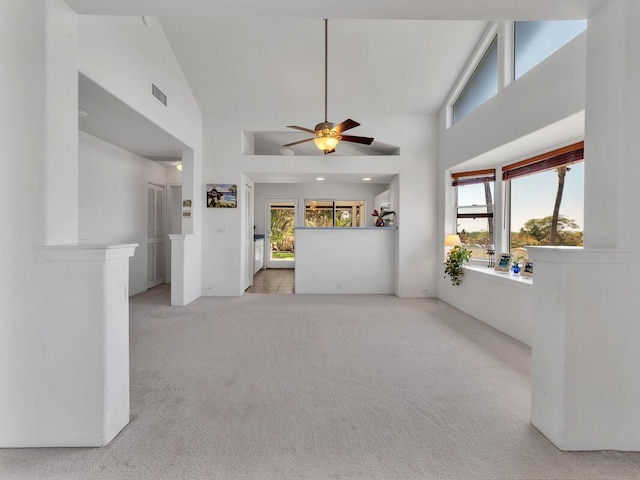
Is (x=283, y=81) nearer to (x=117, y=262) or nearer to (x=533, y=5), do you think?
(x=533, y=5)

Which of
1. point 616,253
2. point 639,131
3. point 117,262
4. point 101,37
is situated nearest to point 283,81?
point 101,37

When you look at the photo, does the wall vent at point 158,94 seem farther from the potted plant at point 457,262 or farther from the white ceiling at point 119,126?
the potted plant at point 457,262

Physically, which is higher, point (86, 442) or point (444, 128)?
point (444, 128)

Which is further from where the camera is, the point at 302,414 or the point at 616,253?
the point at 302,414

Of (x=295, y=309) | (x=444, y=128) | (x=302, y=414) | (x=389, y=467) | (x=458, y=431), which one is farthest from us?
(x=444, y=128)

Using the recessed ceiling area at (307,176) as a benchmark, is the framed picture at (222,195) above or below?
below

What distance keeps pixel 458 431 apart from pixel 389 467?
0.50m

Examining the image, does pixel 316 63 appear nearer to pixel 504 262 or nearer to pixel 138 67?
pixel 138 67

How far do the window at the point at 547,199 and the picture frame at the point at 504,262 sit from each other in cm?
18

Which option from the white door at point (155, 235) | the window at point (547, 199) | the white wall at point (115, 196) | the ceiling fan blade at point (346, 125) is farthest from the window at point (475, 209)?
the white door at point (155, 235)

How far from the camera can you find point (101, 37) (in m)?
2.57

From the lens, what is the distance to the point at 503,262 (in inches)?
141

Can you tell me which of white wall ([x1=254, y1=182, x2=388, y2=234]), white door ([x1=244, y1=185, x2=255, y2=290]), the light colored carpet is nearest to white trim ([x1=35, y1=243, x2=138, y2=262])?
the light colored carpet

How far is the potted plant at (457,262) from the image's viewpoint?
406 cm
